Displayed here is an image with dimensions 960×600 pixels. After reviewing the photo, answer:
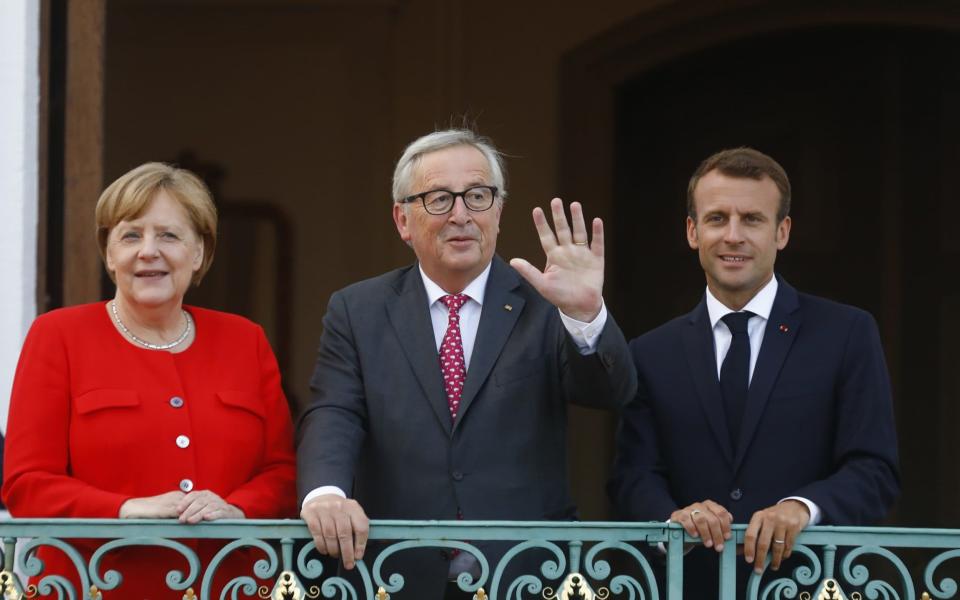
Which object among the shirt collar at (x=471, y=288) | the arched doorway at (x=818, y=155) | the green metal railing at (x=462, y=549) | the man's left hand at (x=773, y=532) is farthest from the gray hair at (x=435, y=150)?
the arched doorway at (x=818, y=155)

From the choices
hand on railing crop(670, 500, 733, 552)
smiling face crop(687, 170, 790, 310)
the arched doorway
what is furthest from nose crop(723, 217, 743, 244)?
the arched doorway

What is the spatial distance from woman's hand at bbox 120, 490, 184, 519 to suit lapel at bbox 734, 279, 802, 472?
1.25 metres

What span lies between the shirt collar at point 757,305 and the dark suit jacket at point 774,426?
2 cm

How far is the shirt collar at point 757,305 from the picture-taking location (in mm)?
3547

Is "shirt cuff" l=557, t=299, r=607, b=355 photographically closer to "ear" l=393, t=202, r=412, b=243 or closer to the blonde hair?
"ear" l=393, t=202, r=412, b=243

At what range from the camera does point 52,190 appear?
173 inches

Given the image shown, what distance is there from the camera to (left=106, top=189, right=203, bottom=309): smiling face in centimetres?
341

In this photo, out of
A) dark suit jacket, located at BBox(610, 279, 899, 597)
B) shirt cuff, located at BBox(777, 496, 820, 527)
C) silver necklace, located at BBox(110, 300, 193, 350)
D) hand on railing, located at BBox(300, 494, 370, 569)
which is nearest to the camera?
hand on railing, located at BBox(300, 494, 370, 569)

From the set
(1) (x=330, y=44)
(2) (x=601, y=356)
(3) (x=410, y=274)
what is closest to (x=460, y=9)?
(1) (x=330, y=44)

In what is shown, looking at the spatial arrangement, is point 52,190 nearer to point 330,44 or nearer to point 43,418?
point 43,418

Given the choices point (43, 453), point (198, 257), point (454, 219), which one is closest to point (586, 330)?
point (454, 219)

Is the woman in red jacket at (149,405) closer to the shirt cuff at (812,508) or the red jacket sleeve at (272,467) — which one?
the red jacket sleeve at (272,467)

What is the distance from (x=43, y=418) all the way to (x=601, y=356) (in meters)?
1.21

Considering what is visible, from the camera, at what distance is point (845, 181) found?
666 centimetres
